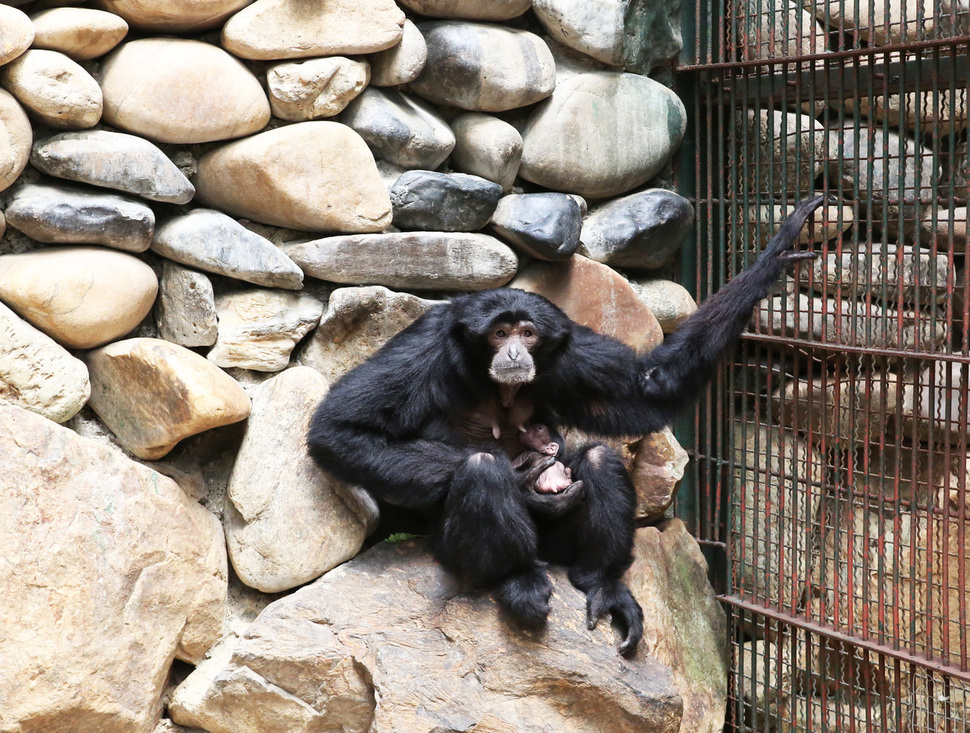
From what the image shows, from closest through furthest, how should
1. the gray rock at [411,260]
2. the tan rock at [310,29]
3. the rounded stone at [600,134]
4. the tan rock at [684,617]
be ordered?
1. the tan rock at [310,29]
2. the gray rock at [411,260]
3. the tan rock at [684,617]
4. the rounded stone at [600,134]

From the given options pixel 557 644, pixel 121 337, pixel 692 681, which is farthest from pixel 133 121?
pixel 692 681

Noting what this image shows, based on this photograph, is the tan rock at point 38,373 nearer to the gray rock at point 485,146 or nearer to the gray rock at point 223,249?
the gray rock at point 223,249

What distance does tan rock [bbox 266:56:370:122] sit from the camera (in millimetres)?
3777

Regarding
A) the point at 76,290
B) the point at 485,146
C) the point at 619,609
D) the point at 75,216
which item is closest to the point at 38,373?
the point at 76,290

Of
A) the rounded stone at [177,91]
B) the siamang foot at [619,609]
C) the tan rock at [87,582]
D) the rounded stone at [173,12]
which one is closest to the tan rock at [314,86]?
the rounded stone at [177,91]

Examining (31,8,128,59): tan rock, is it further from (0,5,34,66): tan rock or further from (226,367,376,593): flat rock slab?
(226,367,376,593): flat rock slab

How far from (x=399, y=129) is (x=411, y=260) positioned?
0.57 metres

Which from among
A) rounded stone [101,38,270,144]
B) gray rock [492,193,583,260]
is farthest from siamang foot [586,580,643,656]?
rounded stone [101,38,270,144]

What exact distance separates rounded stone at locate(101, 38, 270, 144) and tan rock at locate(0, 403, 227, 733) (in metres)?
1.21

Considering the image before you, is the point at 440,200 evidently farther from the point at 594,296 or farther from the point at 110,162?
the point at 110,162

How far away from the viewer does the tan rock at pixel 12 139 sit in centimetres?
324

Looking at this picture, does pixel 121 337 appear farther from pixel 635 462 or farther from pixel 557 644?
pixel 635 462

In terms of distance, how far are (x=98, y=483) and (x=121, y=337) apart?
0.59m

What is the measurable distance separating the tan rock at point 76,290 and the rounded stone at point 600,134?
194 centimetres
